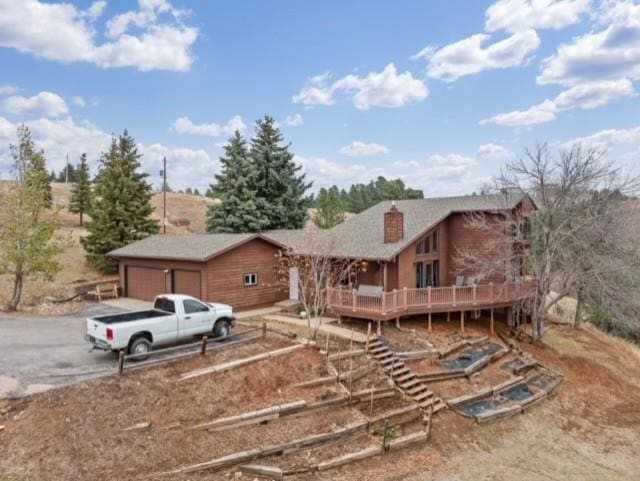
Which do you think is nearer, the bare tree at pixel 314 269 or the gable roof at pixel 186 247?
the bare tree at pixel 314 269

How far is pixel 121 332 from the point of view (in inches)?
507

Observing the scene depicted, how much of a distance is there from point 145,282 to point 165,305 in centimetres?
1092

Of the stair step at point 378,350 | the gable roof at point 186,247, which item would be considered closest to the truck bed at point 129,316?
the gable roof at point 186,247

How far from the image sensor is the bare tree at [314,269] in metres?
18.5

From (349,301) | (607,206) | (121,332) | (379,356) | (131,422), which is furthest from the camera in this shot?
(607,206)

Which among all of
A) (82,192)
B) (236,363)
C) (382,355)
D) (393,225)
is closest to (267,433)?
(236,363)

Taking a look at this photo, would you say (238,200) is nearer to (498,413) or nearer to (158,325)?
(158,325)

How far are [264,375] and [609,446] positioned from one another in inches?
408

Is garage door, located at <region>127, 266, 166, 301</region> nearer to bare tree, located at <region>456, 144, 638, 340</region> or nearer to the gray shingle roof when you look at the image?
the gray shingle roof

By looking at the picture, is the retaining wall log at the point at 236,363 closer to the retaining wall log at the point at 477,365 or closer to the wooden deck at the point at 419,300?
the wooden deck at the point at 419,300

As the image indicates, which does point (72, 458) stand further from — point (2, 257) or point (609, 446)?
point (2, 257)

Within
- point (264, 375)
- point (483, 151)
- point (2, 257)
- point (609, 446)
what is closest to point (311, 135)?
point (483, 151)

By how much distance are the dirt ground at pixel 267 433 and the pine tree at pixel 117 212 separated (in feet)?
68.2

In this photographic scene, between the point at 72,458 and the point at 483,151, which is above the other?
the point at 483,151
